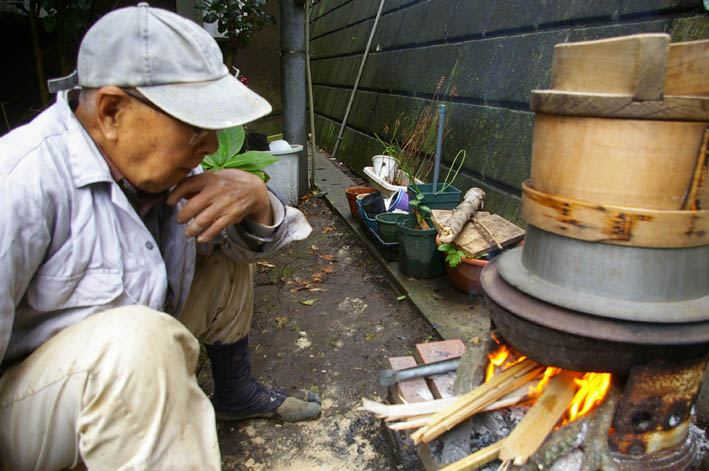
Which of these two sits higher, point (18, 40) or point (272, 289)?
point (18, 40)

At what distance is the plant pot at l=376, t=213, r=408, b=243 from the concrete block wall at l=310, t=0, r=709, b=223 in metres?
0.67

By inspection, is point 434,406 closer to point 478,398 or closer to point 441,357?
point 478,398

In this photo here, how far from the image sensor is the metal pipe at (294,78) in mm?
5805

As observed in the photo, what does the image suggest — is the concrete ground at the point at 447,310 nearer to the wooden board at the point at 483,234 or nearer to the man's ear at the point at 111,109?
the wooden board at the point at 483,234

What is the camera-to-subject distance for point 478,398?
175 cm

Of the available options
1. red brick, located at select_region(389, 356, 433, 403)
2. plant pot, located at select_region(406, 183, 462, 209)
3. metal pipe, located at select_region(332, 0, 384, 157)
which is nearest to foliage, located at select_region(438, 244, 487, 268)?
plant pot, located at select_region(406, 183, 462, 209)

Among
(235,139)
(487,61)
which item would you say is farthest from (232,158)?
(487,61)

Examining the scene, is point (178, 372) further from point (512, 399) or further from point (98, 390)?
point (512, 399)

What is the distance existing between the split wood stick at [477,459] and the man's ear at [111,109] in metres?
1.51

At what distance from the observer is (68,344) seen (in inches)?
54.3

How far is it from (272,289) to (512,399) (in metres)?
2.52

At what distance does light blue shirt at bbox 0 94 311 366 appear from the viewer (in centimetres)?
138

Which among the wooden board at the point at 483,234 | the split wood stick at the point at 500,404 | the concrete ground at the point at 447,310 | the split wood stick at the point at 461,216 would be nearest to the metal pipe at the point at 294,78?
the concrete ground at the point at 447,310

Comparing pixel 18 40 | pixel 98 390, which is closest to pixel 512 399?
pixel 98 390
